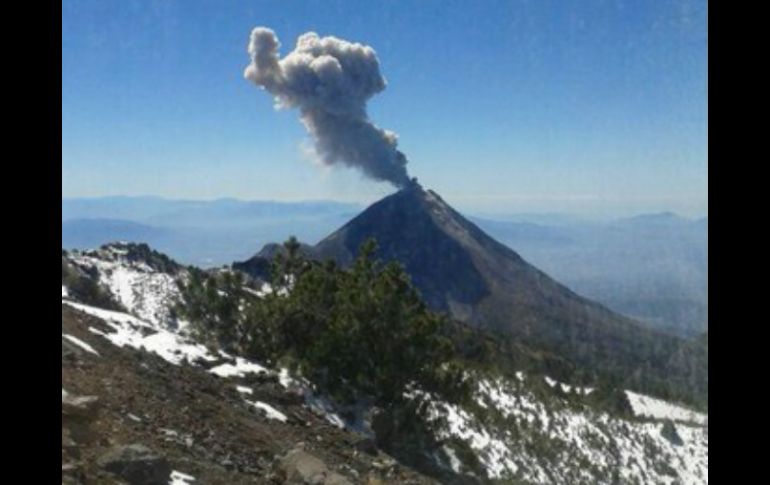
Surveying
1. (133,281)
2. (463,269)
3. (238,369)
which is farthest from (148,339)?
(463,269)

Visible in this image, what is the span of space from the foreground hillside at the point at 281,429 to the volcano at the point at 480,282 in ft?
144

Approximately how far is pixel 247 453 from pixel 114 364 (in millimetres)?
2222

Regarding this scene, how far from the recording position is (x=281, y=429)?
10375 mm

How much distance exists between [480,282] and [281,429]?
141155mm

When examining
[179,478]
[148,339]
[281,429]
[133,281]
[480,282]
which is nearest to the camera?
[179,478]

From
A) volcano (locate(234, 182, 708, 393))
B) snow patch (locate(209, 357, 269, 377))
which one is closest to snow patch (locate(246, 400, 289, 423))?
snow patch (locate(209, 357, 269, 377))

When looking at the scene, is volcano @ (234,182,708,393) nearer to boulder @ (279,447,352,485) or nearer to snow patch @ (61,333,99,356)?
snow patch @ (61,333,99,356)

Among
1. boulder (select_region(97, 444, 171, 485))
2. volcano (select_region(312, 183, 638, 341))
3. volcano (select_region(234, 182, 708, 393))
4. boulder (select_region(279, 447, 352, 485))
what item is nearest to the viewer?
boulder (select_region(97, 444, 171, 485))

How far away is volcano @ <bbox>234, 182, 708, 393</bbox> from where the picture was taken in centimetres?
8825

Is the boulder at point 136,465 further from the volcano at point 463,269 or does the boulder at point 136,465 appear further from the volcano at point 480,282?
the volcano at point 463,269

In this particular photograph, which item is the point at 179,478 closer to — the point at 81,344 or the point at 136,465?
the point at 136,465

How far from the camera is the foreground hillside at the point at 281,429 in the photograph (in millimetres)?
6523

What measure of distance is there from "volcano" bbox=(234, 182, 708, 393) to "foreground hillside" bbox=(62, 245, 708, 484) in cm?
4396
